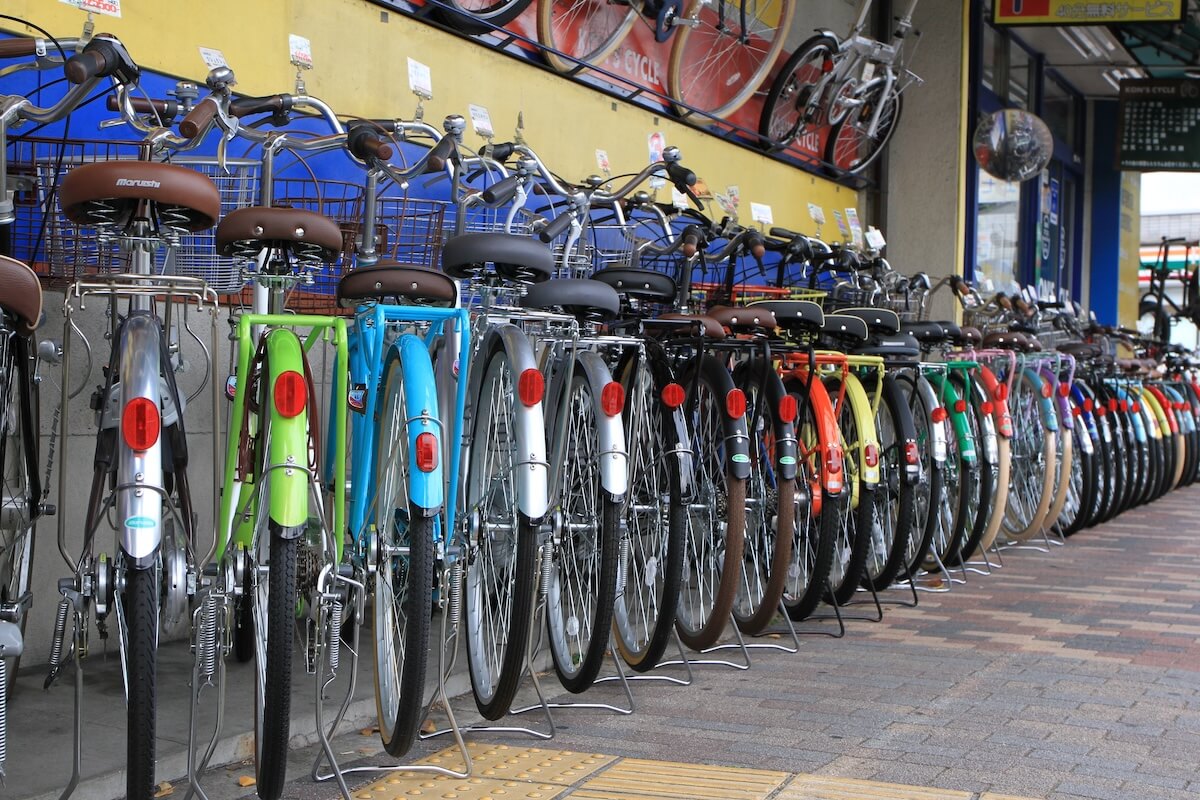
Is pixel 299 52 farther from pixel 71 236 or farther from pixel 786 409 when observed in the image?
pixel 786 409

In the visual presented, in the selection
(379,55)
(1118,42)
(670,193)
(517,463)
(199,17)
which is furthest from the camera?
(1118,42)

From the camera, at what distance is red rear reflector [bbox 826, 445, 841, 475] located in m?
4.33

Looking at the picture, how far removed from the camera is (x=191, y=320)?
4.11 m

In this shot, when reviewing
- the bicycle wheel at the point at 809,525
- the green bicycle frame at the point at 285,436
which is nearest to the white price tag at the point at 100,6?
the green bicycle frame at the point at 285,436

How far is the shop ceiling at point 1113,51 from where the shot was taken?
12.6 m

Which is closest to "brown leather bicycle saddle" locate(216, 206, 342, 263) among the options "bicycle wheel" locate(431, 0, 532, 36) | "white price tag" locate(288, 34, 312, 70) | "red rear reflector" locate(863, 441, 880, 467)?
"white price tag" locate(288, 34, 312, 70)

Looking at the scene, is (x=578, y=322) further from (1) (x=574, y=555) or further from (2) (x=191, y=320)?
(2) (x=191, y=320)

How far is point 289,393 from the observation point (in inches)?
101

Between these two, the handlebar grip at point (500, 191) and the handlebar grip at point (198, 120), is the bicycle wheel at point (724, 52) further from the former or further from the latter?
the handlebar grip at point (198, 120)

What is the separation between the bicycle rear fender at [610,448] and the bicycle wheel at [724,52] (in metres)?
4.71

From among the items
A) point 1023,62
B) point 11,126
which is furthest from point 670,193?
point 1023,62

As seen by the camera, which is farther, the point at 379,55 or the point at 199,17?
the point at 379,55

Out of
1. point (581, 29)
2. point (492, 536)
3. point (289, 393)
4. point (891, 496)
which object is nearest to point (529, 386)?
point (492, 536)

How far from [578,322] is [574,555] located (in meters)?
0.63
